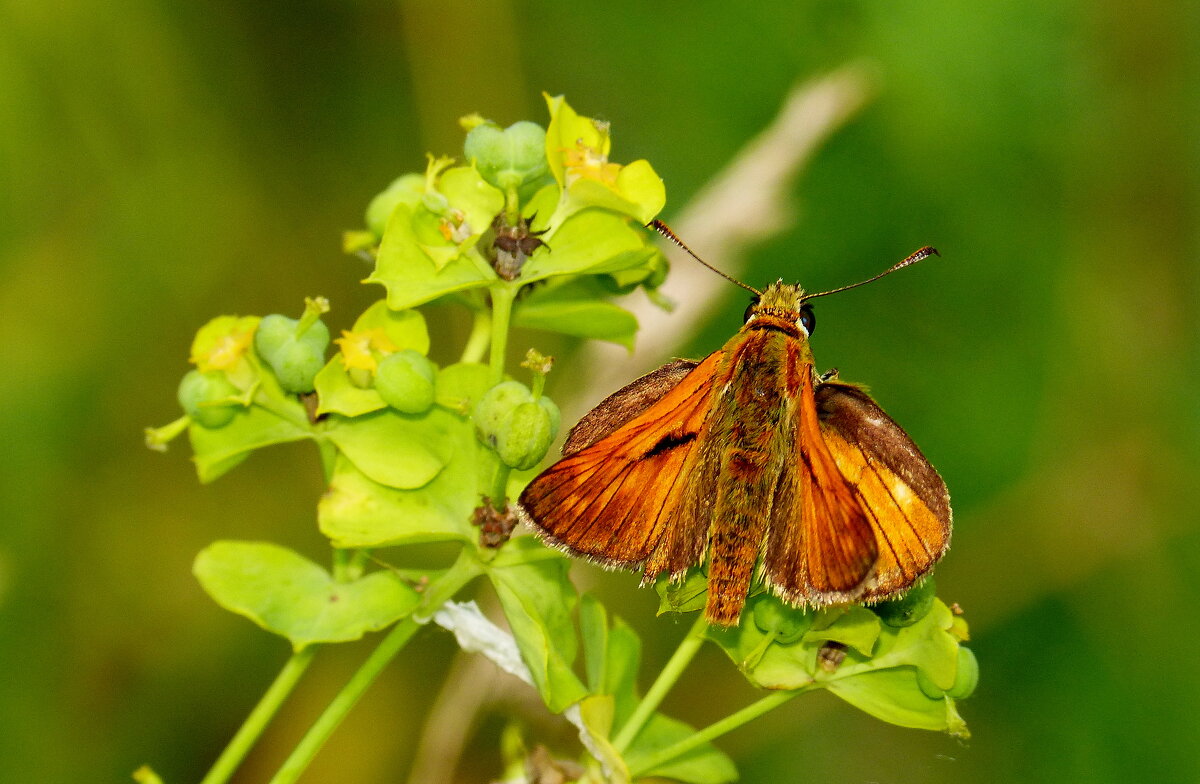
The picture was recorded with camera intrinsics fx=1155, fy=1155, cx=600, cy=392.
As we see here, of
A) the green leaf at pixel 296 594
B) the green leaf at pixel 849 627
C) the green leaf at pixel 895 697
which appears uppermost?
the green leaf at pixel 296 594

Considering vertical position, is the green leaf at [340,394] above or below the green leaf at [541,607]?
above

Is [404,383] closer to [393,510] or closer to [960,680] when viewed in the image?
[393,510]

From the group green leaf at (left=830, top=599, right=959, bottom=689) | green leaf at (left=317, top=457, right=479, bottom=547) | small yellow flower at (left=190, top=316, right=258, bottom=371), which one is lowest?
green leaf at (left=830, top=599, right=959, bottom=689)

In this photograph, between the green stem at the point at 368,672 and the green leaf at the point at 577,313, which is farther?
the green leaf at the point at 577,313

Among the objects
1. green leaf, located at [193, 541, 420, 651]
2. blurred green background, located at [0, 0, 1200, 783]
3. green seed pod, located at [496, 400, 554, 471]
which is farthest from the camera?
blurred green background, located at [0, 0, 1200, 783]

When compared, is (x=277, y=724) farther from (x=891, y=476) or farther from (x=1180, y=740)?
(x=1180, y=740)

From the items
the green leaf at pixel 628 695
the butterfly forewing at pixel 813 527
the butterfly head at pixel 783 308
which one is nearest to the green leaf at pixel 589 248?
the butterfly head at pixel 783 308

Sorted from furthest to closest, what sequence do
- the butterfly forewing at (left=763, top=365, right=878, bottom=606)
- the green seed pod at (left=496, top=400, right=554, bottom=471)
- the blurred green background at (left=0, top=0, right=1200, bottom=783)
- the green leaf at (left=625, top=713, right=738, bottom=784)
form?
1. the blurred green background at (left=0, top=0, right=1200, bottom=783)
2. the green leaf at (left=625, top=713, right=738, bottom=784)
3. the green seed pod at (left=496, top=400, right=554, bottom=471)
4. the butterfly forewing at (left=763, top=365, right=878, bottom=606)

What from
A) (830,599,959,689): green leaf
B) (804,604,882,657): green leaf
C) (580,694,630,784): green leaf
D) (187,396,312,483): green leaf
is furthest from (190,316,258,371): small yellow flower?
(830,599,959,689): green leaf

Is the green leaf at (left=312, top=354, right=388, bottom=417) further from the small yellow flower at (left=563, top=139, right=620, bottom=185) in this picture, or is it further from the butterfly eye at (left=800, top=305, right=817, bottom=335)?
the butterfly eye at (left=800, top=305, right=817, bottom=335)

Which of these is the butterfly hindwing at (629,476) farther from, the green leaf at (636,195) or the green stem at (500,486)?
the green leaf at (636,195)
